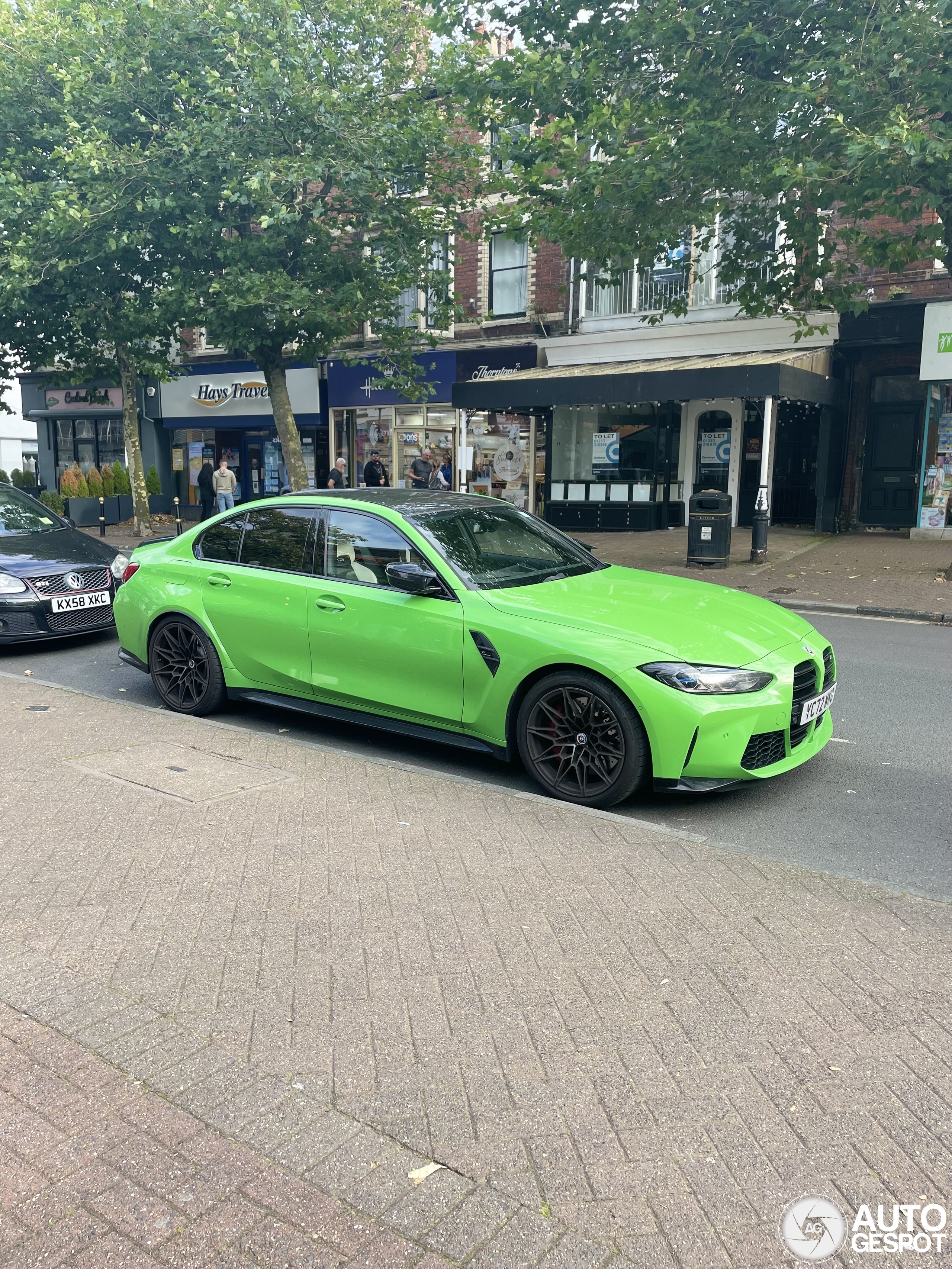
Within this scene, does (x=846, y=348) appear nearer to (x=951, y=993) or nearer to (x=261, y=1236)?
(x=951, y=993)

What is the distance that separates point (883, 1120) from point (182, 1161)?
178 cm

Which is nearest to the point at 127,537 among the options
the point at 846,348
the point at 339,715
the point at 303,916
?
the point at 846,348

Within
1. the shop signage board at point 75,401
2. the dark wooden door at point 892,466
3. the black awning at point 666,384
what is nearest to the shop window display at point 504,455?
the black awning at point 666,384

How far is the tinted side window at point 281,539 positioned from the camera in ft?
20.4

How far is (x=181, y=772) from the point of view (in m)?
5.34

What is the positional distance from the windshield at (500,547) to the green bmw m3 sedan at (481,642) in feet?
0.05

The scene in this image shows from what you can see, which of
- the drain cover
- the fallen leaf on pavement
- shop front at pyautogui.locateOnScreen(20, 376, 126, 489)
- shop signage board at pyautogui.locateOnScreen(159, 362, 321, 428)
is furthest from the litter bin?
shop front at pyautogui.locateOnScreen(20, 376, 126, 489)

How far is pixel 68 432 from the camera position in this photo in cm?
3356

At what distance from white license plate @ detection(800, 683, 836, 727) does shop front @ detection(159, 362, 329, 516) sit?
22.9 m

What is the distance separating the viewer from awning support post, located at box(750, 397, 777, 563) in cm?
1608

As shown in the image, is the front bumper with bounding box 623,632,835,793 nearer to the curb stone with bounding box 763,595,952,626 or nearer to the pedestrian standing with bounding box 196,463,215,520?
the curb stone with bounding box 763,595,952,626

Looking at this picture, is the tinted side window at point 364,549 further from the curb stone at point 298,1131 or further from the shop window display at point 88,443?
the shop window display at point 88,443

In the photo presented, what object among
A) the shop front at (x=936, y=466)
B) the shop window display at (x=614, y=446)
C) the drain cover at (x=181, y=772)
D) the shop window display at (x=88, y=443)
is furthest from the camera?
the shop window display at (x=88, y=443)

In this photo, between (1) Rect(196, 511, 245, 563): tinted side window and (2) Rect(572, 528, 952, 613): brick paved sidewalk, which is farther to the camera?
(2) Rect(572, 528, 952, 613): brick paved sidewalk
